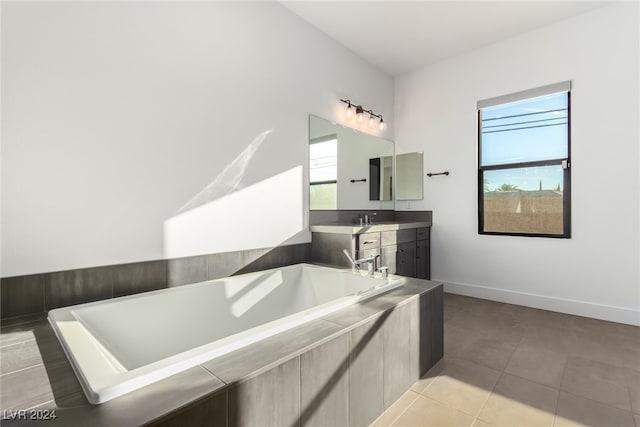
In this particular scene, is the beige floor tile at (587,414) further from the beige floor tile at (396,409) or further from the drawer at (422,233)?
the drawer at (422,233)

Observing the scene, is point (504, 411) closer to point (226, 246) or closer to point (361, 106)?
point (226, 246)

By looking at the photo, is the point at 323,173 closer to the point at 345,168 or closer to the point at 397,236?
the point at 345,168

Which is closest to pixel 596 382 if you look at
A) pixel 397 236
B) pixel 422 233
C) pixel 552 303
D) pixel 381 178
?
pixel 552 303

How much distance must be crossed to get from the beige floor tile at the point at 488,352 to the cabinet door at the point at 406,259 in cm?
103

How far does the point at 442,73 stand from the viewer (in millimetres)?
3721

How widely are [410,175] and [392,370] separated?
2.90 meters

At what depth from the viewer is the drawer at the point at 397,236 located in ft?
9.99

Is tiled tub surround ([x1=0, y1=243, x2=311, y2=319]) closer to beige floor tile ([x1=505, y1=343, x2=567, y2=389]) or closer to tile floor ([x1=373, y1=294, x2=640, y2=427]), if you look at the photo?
tile floor ([x1=373, y1=294, x2=640, y2=427])

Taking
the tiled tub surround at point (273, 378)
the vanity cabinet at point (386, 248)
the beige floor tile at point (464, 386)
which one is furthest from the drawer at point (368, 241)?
the beige floor tile at point (464, 386)

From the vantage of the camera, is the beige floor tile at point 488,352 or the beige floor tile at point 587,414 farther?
the beige floor tile at point 488,352

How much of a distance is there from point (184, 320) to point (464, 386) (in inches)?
65.2

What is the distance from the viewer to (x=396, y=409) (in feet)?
5.02

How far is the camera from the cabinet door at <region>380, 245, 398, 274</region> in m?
3.02

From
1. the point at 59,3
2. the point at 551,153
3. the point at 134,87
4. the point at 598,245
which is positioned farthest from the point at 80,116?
the point at 598,245
